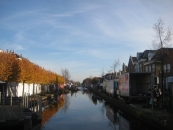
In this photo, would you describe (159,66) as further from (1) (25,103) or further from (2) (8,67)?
(1) (25,103)

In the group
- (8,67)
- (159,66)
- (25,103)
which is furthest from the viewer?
(159,66)

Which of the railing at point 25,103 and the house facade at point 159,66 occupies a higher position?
the house facade at point 159,66

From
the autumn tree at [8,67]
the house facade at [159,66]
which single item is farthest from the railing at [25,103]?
the house facade at [159,66]

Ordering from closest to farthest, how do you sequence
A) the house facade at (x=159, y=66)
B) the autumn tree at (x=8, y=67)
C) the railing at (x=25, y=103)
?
the railing at (x=25, y=103), the house facade at (x=159, y=66), the autumn tree at (x=8, y=67)

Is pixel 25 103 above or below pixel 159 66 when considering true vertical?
below

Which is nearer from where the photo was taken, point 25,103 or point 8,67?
point 25,103

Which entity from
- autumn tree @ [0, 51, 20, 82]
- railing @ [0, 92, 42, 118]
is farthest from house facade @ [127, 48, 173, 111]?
autumn tree @ [0, 51, 20, 82]

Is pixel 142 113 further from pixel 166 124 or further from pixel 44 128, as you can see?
pixel 44 128

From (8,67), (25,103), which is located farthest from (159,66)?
(25,103)

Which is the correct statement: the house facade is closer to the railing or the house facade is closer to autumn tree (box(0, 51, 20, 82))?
the railing

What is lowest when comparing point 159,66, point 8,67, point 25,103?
point 25,103

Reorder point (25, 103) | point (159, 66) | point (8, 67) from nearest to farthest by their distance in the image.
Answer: point (25, 103) < point (8, 67) < point (159, 66)

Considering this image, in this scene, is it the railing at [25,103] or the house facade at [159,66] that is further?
the house facade at [159,66]

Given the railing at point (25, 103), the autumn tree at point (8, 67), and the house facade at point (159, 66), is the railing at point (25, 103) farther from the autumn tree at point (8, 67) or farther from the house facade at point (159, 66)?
the house facade at point (159, 66)
